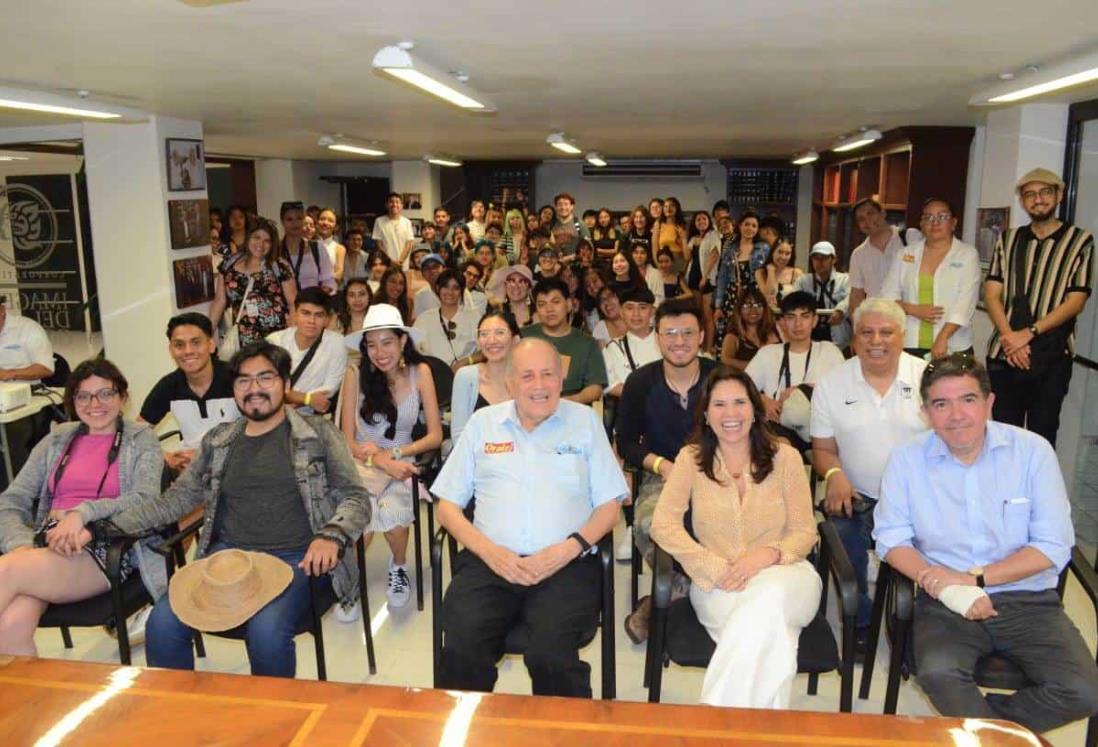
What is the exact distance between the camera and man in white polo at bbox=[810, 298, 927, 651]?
124 inches

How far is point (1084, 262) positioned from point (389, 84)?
153 inches

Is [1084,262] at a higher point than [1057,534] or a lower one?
higher

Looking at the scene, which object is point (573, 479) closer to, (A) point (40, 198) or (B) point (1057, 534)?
(B) point (1057, 534)

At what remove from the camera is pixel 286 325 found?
5.88 metres

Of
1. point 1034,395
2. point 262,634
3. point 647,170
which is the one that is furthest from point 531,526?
point 647,170

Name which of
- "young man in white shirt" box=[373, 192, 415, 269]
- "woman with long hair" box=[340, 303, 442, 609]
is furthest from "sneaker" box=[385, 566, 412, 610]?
"young man in white shirt" box=[373, 192, 415, 269]

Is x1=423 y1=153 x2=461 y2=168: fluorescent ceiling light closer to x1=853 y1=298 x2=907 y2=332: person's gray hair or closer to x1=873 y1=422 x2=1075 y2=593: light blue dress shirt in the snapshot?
x1=853 y1=298 x2=907 y2=332: person's gray hair

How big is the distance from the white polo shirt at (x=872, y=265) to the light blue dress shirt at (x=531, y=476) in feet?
12.2

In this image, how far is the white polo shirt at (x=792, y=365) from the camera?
403cm

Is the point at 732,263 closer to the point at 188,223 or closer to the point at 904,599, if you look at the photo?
the point at 188,223

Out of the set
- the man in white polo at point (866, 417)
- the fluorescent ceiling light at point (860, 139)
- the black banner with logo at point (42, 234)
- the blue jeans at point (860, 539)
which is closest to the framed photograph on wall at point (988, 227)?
the fluorescent ceiling light at point (860, 139)

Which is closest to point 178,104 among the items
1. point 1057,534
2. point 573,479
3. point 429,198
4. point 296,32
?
point 296,32

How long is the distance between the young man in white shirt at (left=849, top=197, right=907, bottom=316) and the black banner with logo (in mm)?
8504

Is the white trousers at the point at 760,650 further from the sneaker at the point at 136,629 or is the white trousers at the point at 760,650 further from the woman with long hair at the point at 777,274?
the woman with long hair at the point at 777,274
